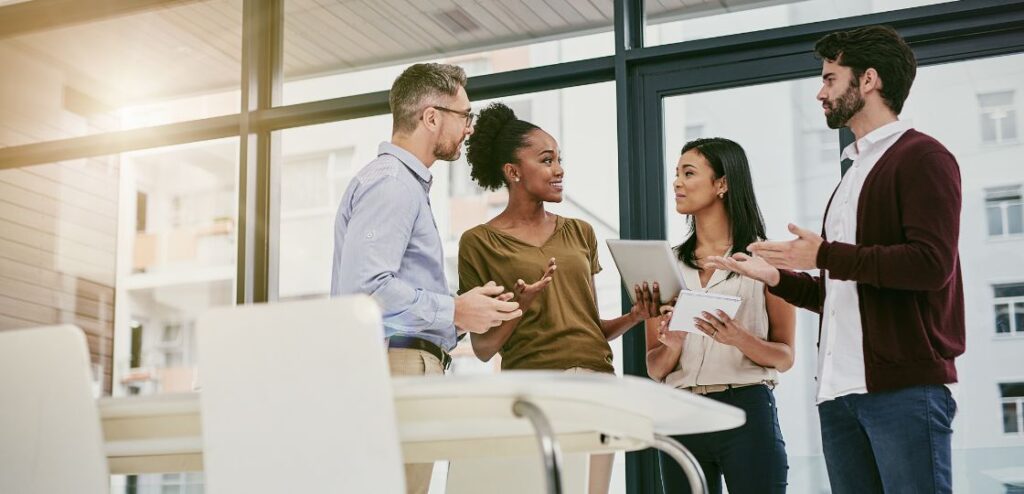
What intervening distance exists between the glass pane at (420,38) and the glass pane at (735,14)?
179 millimetres

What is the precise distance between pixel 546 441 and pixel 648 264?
1545mm

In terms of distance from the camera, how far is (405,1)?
14.1 ft

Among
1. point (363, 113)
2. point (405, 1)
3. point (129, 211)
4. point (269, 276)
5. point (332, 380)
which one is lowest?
point (332, 380)

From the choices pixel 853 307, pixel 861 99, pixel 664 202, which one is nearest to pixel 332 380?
pixel 853 307

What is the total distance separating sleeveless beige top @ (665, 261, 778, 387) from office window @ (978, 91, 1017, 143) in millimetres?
855

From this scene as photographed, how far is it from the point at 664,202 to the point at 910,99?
0.83 meters

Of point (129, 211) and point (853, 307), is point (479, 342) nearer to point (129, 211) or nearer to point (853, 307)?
point (853, 307)

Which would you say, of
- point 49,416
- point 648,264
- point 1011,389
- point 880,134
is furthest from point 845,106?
point 49,416

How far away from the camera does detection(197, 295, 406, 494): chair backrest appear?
1.59 metres

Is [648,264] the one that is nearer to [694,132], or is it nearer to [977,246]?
[694,132]

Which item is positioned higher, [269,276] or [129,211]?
[129,211]

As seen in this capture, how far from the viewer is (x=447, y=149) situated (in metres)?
2.98

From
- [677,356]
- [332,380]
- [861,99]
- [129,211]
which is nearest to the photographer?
[332,380]

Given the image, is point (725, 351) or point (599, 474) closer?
point (725, 351)
